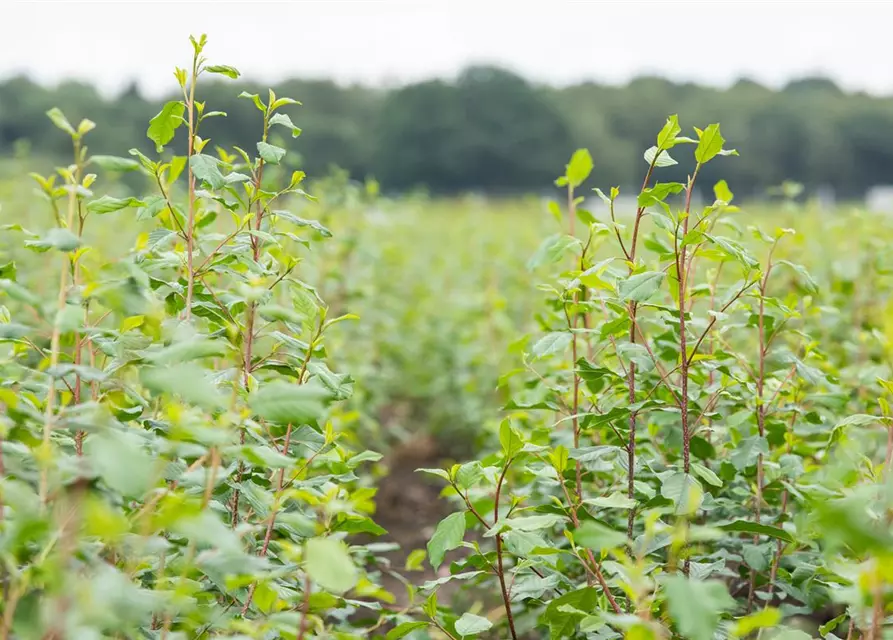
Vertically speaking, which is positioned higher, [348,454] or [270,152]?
[270,152]

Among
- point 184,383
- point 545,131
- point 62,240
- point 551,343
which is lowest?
point 545,131

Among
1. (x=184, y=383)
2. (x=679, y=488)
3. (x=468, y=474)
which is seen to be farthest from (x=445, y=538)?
(x=184, y=383)

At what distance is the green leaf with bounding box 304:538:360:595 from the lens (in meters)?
0.98

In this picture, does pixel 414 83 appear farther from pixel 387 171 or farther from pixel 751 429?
pixel 751 429

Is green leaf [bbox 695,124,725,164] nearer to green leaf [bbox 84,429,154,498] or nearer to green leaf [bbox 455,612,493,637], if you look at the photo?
green leaf [bbox 455,612,493,637]

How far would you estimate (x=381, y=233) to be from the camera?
715 cm

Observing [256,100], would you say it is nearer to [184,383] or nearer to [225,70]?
[225,70]

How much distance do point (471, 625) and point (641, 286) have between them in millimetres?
749

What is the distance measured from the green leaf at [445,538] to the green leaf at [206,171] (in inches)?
30.7

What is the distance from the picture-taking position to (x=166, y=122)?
147 cm

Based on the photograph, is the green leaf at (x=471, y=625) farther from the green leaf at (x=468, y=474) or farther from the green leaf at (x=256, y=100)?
the green leaf at (x=256, y=100)

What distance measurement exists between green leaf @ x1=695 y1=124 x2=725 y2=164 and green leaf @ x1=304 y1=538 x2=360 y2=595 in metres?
0.99

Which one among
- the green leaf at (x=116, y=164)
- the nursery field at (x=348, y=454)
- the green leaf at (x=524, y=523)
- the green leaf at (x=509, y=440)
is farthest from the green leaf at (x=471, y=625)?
the green leaf at (x=116, y=164)

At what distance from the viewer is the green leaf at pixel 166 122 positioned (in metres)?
1.45
